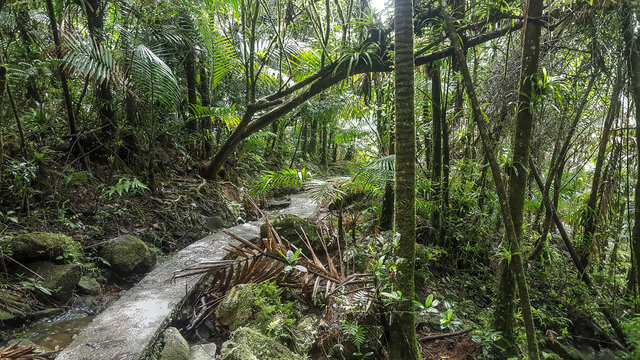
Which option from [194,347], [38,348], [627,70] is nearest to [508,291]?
[627,70]

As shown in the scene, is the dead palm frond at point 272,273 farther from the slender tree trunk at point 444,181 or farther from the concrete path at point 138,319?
the slender tree trunk at point 444,181

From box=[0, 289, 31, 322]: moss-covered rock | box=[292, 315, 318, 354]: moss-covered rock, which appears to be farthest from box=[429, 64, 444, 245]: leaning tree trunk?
box=[0, 289, 31, 322]: moss-covered rock

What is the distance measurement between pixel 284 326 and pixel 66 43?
4.06 m

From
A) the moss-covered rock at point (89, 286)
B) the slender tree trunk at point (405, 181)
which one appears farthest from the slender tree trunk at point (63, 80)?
A: the slender tree trunk at point (405, 181)

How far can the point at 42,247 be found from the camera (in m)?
2.90

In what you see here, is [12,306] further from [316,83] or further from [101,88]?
[316,83]

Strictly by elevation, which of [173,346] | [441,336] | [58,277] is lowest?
[441,336]

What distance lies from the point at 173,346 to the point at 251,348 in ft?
2.24

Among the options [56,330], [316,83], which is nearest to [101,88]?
[316,83]

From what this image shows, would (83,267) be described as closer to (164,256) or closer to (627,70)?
(164,256)

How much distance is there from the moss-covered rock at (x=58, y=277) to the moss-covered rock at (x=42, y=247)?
0.25 feet

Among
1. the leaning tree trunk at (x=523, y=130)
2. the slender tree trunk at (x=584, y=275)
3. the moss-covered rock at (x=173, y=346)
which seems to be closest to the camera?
the moss-covered rock at (x=173, y=346)

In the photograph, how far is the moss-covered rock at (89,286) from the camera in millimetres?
2963

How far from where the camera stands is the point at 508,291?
3002 mm
